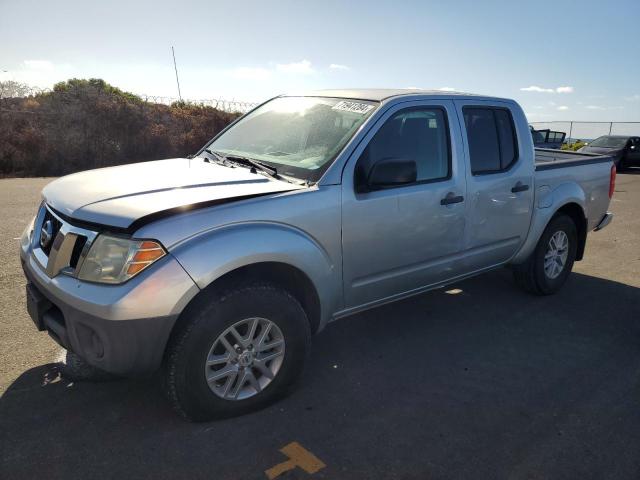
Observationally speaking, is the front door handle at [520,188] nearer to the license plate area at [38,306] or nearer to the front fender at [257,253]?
Answer: the front fender at [257,253]

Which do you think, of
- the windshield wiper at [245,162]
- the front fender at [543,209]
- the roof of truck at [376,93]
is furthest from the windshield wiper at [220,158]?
the front fender at [543,209]

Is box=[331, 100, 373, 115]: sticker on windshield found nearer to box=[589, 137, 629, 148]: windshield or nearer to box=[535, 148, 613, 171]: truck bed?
box=[535, 148, 613, 171]: truck bed

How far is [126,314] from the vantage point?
2.42 metres

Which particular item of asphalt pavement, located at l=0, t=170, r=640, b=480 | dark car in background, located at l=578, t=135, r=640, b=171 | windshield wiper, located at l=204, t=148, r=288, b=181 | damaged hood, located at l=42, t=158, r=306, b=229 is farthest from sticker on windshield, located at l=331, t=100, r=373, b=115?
dark car in background, located at l=578, t=135, r=640, b=171

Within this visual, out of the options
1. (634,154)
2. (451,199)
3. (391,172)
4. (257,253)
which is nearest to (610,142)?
(634,154)

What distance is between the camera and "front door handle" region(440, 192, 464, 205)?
12.2ft

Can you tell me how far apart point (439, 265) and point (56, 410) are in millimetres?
2694

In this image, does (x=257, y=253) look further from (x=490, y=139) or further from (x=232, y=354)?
(x=490, y=139)

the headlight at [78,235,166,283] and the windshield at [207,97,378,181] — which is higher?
the windshield at [207,97,378,181]

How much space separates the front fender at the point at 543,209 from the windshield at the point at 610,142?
59.3 ft

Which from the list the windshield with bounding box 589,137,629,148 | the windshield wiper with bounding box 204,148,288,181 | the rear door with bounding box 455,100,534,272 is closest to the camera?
the windshield wiper with bounding box 204,148,288,181

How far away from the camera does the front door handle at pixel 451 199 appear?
146 inches

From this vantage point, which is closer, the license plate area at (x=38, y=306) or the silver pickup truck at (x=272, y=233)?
the silver pickup truck at (x=272, y=233)

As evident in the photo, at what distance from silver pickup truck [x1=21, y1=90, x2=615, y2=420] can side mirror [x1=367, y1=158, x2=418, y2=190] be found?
0.01 m
